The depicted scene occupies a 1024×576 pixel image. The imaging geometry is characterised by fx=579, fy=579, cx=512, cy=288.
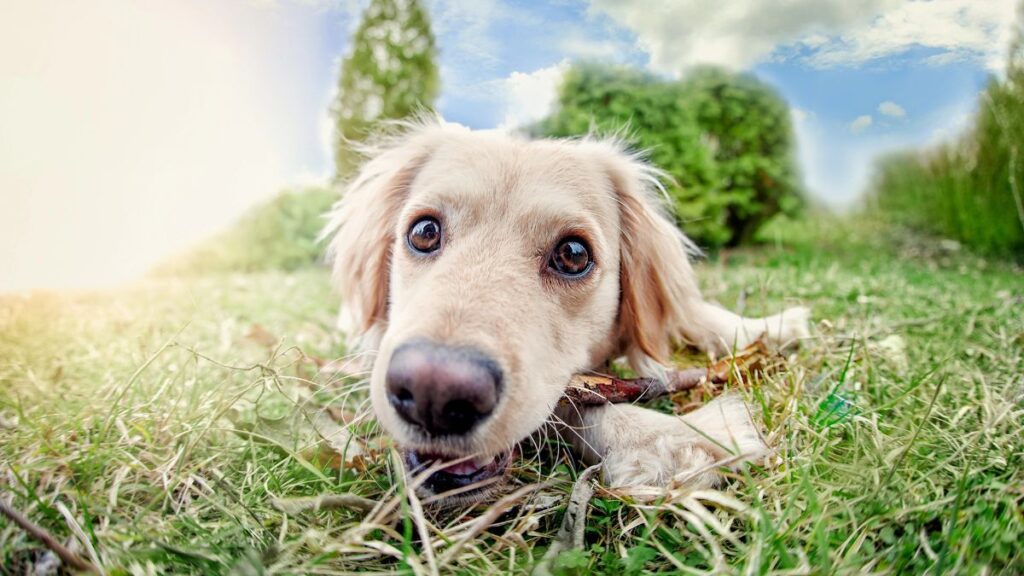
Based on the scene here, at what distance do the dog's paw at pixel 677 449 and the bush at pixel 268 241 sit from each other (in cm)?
838

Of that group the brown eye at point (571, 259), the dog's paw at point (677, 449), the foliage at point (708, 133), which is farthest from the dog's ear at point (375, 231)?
the foliage at point (708, 133)

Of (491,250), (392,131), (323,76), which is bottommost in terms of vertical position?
(491,250)

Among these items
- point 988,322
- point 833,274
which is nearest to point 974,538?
point 988,322

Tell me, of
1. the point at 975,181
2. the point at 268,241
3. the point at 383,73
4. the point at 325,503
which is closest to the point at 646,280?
the point at 325,503

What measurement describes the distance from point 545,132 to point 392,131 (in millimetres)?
1505

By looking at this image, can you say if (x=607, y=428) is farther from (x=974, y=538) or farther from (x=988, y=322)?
(x=988, y=322)

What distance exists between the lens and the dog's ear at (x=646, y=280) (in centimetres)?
268

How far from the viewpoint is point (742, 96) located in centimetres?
729

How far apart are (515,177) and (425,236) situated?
1.47ft

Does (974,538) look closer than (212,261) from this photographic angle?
Yes

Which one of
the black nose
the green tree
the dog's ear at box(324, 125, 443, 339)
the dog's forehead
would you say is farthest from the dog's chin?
the green tree

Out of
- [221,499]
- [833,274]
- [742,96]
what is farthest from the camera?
[742,96]

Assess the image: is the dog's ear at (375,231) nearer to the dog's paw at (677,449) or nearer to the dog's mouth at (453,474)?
the dog's mouth at (453,474)

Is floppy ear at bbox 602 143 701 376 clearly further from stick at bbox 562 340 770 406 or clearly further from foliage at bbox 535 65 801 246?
foliage at bbox 535 65 801 246
